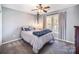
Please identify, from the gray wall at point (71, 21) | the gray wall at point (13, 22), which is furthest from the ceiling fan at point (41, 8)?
the gray wall at point (71, 21)

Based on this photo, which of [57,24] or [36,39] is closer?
[36,39]

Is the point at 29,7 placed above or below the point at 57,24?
above

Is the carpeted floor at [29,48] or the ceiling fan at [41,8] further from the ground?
the ceiling fan at [41,8]

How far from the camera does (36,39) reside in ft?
6.48

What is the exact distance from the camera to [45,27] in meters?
2.10

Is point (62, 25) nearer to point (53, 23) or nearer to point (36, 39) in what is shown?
point (53, 23)

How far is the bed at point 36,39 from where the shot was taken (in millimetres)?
1977

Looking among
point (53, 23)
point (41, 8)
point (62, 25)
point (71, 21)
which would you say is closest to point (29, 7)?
point (41, 8)

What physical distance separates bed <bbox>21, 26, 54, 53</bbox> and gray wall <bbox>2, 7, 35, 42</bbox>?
18 cm

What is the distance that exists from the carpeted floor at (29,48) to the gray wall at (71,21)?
0.57 feet

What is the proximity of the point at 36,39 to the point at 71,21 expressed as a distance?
833 millimetres

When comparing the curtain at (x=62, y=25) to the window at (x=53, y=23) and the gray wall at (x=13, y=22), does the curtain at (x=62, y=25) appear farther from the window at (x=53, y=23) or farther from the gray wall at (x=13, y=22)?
the gray wall at (x=13, y=22)
